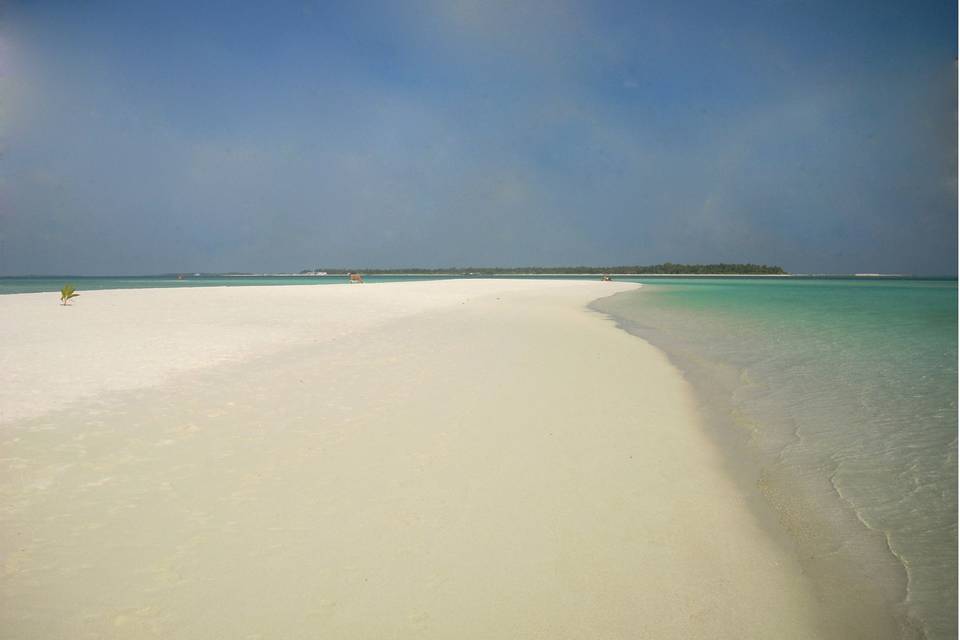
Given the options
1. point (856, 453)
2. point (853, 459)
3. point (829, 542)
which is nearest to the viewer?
point (829, 542)

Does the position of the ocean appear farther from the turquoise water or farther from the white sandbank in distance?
the white sandbank in distance

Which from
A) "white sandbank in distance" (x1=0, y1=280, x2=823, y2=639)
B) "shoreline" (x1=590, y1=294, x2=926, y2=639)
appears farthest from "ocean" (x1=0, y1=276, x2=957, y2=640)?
"white sandbank in distance" (x1=0, y1=280, x2=823, y2=639)

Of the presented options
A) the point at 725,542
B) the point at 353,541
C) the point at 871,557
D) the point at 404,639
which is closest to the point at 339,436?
the point at 353,541

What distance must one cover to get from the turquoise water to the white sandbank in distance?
433mm

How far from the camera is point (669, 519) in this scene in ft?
12.0

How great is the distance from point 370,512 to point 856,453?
193 inches

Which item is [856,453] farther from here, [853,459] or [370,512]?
[370,512]

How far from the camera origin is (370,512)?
3.62 meters

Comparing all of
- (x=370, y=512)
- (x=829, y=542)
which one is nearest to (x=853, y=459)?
(x=829, y=542)

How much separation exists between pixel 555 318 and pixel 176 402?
13888 mm

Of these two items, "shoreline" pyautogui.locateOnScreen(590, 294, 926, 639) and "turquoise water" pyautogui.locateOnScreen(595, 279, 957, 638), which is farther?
"turquoise water" pyautogui.locateOnScreen(595, 279, 957, 638)

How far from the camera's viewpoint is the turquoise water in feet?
10.2

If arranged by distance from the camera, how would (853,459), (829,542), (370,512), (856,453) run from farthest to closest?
(856,453), (853,459), (370,512), (829,542)

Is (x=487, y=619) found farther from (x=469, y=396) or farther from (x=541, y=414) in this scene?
(x=469, y=396)
